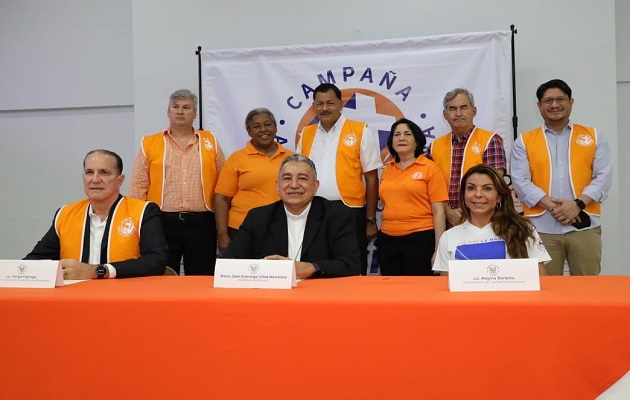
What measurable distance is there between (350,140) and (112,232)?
1674 mm

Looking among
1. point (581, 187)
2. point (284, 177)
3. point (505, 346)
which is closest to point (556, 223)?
point (581, 187)

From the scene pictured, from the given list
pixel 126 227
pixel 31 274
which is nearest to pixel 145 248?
pixel 126 227

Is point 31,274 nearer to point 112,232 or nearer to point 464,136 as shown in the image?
point 112,232

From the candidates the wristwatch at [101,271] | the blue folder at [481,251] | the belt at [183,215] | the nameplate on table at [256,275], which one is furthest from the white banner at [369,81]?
the nameplate on table at [256,275]

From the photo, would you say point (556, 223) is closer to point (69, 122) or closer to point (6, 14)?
point (69, 122)

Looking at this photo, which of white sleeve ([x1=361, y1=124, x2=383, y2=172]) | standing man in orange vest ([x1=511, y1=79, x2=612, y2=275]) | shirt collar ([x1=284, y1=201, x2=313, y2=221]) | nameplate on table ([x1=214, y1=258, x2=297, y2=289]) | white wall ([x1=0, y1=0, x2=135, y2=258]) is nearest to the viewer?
nameplate on table ([x1=214, y1=258, x2=297, y2=289])

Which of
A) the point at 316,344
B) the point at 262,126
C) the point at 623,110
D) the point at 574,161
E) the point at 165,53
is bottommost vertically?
the point at 316,344

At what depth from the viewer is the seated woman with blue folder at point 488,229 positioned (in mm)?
2375

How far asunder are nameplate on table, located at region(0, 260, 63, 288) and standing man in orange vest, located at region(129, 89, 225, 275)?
172cm

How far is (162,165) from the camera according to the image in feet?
11.9

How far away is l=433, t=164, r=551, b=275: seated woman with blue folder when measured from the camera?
2.38 meters

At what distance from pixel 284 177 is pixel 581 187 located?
1.80m

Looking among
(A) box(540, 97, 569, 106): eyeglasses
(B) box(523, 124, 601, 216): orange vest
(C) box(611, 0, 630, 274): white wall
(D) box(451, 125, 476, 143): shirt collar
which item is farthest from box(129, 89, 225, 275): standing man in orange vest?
(C) box(611, 0, 630, 274): white wall

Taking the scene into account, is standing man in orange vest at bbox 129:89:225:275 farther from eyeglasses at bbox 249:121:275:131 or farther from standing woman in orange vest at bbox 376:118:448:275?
standing woman in orange vest at bbox 376:118:448:275
